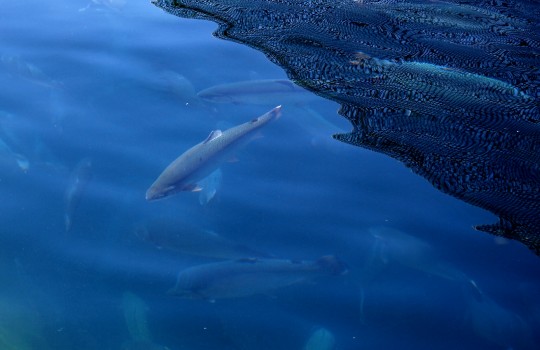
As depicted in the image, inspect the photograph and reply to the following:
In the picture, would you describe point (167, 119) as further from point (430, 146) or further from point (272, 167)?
point (430, 146)

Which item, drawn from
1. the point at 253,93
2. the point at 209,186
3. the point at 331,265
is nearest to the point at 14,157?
the point at 209,186

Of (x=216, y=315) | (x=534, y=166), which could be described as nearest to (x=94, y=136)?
(x=216, y=315)

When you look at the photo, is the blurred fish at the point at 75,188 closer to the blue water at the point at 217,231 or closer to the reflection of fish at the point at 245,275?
the blue water at the point at 217,231

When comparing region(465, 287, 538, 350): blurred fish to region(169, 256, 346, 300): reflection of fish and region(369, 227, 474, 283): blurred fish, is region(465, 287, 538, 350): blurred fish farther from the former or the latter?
region(169, 256, 346, 300): reflection of fish

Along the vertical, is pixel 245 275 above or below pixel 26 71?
below

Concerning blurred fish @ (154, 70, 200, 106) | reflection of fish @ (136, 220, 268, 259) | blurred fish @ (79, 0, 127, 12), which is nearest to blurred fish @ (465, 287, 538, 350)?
reflection of fish @ (136, 220, 268, 259)

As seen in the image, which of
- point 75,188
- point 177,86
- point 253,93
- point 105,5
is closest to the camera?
point 75,188

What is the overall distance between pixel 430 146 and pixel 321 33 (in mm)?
1773

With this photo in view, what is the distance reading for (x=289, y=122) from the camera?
390cm

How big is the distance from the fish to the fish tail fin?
2.84 ft

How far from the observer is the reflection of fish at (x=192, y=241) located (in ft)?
9.31

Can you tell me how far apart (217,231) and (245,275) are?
379 mm

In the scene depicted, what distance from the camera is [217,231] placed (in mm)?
2990

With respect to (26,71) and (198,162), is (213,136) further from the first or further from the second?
(26,71)
